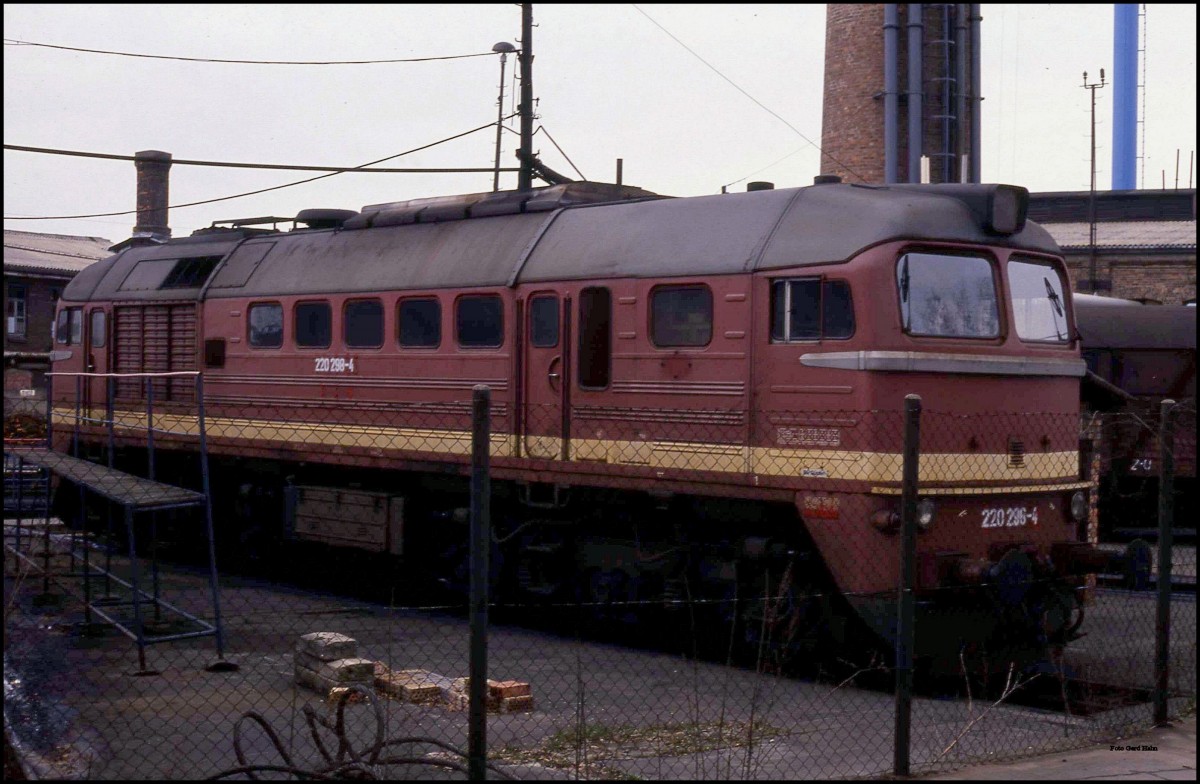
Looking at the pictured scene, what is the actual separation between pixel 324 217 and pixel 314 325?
1.81 meters

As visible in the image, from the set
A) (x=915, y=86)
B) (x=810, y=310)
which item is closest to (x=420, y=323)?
(x=810, y=310)

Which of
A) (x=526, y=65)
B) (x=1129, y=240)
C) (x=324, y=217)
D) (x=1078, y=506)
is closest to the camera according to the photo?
(x=1078, y=506)

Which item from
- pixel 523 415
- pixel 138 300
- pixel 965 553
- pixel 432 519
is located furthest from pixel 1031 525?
pixel 138 300

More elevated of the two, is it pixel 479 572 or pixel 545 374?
pixel 545 374

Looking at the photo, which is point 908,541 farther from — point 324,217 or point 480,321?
point 324,217

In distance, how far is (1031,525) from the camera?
10297 mm

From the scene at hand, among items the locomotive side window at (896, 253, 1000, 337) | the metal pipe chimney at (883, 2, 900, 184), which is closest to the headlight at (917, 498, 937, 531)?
the locomotive side window at (896, 253, 1000, 337)

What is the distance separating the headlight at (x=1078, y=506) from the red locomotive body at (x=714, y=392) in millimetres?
23

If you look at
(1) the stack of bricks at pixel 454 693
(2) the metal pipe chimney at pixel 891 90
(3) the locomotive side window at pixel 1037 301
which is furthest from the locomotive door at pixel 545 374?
(2) the metal pipe chimney at pixel 891 90

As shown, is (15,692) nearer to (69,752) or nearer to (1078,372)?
(69,752)

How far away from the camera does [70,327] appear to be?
18.1 meters

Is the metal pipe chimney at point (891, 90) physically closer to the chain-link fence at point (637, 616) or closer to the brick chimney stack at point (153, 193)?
the chain-link fence at point (637, 616)

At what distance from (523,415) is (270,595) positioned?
12.1ft

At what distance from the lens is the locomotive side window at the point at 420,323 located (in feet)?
42.4
